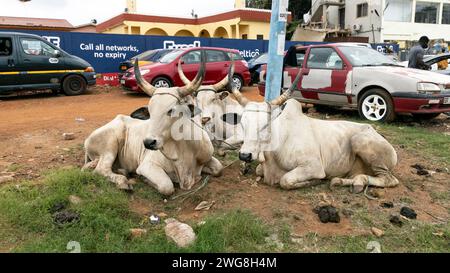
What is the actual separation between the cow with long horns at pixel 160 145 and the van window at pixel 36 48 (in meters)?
8.29

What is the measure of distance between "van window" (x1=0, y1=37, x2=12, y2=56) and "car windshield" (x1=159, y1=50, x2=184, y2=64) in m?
4.48

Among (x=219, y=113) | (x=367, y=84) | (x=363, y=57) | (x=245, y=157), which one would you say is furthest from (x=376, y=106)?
(x=245, y=157)

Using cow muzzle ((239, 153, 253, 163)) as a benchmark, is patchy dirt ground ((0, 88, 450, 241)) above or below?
below

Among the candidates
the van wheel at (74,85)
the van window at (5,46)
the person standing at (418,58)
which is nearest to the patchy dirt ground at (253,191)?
the person standing at (418,58)

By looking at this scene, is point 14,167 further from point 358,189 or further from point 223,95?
point 358,189

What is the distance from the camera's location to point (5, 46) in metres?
12.0

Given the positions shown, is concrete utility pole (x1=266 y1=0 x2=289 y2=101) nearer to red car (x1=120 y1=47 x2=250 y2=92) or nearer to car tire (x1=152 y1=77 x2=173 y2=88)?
red car (x1=120 y1=47 x2=250 y2=92)

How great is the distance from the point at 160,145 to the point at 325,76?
602cm

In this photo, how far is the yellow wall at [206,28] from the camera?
26547 millimetres

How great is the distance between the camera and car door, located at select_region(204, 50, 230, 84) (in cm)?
1384

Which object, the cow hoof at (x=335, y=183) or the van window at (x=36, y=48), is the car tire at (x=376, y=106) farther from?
the van window at (x=36, y=48)

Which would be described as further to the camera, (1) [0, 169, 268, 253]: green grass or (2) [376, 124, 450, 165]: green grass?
(2) [376, 124, 450, 165]: green grass

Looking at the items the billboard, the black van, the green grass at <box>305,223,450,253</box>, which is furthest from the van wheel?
the green grass at <box>305,223,450,253</box>
